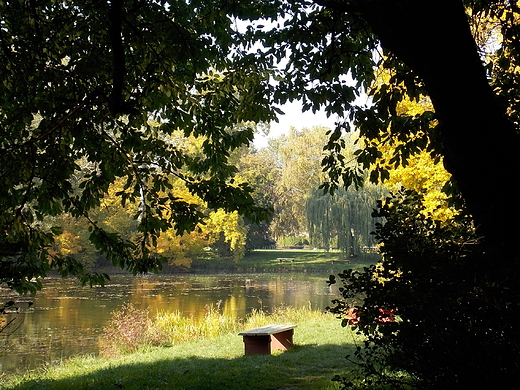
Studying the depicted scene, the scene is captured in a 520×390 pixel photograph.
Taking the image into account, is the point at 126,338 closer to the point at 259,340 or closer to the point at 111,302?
the point at 259,340

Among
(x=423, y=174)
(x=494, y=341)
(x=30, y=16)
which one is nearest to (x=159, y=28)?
(x=30, y=16)

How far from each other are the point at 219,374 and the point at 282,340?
2.91m

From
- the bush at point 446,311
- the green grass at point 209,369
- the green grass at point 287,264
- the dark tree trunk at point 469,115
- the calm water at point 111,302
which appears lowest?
the calm water at point 111,302

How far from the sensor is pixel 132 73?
4.96 meters

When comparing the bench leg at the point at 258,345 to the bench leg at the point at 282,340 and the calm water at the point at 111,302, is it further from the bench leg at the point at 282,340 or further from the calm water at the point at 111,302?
the calm water at the point at 111,302

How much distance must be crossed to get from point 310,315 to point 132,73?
11.1 m

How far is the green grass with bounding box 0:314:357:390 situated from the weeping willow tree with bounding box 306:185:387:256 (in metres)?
23.2

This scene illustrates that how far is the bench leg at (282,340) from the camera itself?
927cm

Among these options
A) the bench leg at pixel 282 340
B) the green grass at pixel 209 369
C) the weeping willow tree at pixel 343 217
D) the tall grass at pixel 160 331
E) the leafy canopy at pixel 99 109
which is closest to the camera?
the leafy canopy at pixel 99 109

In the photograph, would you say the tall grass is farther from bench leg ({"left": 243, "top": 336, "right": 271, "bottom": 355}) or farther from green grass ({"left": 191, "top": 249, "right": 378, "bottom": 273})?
green grass ({"left": 191, "top": 249, "right": 378, "bottom": 273})

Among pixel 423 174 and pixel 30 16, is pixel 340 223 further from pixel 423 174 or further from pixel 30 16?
pixel 30 16

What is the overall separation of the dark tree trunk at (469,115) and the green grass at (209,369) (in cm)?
311

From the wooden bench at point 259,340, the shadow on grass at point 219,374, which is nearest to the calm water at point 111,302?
the shadow on grass at point 219,374

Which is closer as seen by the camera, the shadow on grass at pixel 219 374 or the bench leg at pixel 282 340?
the shadow on grass at pixel 219 374
